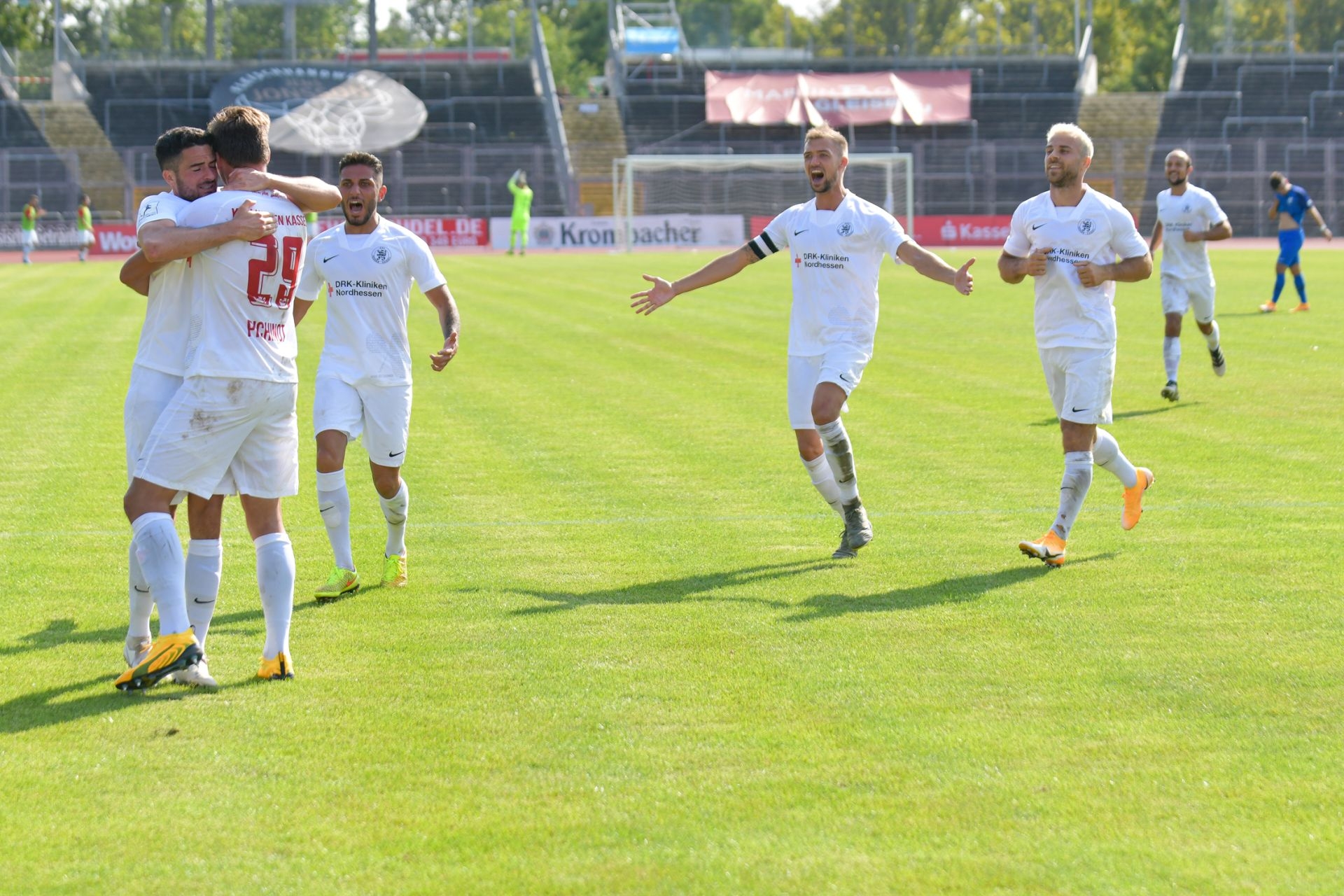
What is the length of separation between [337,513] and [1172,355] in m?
9.76

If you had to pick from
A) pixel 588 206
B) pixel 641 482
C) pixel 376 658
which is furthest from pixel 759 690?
pixel 588 206

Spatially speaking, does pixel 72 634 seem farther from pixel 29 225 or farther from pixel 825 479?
pixel 29 225

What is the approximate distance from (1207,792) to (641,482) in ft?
21.7

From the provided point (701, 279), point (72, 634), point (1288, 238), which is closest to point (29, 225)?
point (1288, 238)

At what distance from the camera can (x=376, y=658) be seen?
6469 millimetres

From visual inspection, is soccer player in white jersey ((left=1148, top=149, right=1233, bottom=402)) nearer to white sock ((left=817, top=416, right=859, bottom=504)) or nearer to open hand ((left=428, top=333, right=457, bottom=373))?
white sock ((left=817, top=416, right=859, bottom=504))

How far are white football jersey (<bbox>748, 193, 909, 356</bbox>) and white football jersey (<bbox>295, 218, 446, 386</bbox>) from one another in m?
1.99

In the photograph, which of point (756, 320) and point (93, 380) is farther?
point (756, 320)

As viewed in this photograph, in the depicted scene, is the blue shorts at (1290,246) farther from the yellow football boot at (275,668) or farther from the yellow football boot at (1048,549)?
the yellow football boot at (275,668)

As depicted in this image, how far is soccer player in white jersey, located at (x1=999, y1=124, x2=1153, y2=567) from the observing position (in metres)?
8.28

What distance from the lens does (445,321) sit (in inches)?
311

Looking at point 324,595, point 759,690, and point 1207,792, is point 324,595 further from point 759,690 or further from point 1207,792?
point 1207,792

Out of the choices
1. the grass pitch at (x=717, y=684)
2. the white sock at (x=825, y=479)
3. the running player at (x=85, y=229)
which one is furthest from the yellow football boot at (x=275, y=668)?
the running player at (x=85, y=229)

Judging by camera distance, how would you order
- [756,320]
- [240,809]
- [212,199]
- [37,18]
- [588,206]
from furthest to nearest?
[37,18] → [588,206] → [756,320] → [212,199] → [240,809]
